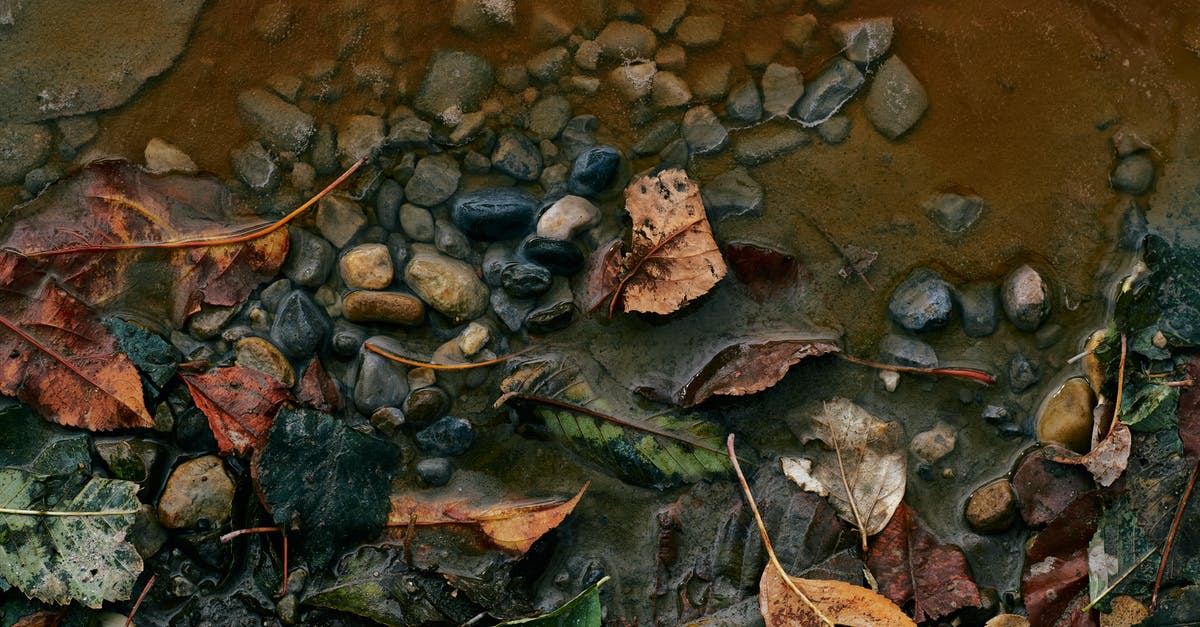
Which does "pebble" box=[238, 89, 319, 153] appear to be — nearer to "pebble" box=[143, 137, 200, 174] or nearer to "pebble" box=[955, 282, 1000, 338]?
"pebble" box=[143, 137, 200, 174]

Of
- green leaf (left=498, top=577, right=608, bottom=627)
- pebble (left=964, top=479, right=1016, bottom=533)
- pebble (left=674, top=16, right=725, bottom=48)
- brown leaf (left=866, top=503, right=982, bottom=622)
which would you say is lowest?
brown leaf (left=866, top=503, right=982, bottom=622)

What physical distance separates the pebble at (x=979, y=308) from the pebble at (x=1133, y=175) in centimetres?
58

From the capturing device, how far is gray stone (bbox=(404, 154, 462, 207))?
340 centimetres

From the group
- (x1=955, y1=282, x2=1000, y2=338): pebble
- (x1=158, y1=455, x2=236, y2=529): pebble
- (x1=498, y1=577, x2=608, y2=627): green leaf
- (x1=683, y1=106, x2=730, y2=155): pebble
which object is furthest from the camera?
(x1=683, y1=106, x2=730, y2=155): pebble

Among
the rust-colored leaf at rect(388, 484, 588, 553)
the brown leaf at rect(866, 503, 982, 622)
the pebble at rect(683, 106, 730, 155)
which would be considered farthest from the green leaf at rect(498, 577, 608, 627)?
the pebble at rect(683, 106, 730, 155)

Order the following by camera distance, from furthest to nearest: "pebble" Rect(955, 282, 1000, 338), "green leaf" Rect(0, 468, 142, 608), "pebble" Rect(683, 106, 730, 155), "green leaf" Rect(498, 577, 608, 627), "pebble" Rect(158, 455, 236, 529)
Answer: "pebble" Rect(683, 106, 730, 155), "pebble" Rect(955, 282, 1000, 338), "pebble" Rect(158, 455, 236, 529), "green leaf" Rect(0, 468, 142, 608), "green leaf" Rect(498, 577, 608, 627)

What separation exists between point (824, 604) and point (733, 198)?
1405 millimetres

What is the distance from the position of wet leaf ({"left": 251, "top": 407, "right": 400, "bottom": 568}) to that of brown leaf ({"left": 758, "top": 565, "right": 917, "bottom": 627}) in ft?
4.46

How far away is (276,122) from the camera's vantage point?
3.44 meters

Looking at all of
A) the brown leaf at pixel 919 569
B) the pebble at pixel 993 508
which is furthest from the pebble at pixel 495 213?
the pebble at pixel 993 508

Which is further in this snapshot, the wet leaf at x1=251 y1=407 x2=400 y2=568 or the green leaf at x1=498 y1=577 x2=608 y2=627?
the wet leaf at x1=251 y1=407 x2=400 y2=568

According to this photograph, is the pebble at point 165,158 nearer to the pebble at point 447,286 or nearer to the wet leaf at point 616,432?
the pebble at point 447,286

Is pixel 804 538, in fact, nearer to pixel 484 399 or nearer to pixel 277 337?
pixel 484 399

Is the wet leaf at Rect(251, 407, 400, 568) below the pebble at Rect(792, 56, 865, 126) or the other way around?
below
